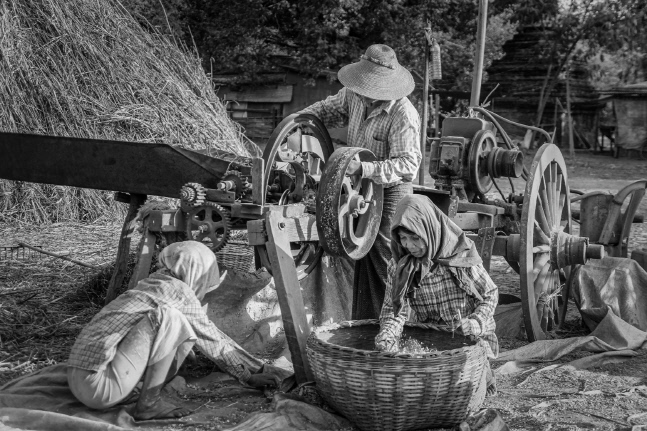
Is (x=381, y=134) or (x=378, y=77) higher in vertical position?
(x=378, y=77)

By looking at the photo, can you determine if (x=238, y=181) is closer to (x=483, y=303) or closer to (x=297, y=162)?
(x=297, y=162)

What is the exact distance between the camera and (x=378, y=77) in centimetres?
495

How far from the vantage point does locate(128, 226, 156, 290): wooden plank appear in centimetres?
466

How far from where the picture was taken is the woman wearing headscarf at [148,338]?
11.9 ft

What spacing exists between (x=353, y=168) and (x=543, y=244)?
1770mm

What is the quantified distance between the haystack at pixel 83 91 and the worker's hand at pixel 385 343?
5.57 meters

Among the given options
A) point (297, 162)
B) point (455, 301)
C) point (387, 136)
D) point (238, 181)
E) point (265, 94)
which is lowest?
point (455, 301)

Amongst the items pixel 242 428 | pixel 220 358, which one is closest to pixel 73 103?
pixel 220 358

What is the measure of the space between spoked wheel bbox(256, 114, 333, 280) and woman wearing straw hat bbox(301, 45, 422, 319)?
7.6 inches

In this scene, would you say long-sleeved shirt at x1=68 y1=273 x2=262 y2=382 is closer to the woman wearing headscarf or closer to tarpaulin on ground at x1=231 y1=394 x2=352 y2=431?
the woman wearing headscarf

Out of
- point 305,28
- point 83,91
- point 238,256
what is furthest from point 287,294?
point 305,28

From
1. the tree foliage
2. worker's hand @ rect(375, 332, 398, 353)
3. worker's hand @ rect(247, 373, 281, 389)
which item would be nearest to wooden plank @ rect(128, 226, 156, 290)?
worker's hand @ rect(247, 373, 281, 389)

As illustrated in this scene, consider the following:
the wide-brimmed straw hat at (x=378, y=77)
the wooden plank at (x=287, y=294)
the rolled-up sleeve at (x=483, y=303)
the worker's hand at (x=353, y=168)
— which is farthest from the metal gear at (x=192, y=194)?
the rolled-up sleeve at (x=483, y=303)

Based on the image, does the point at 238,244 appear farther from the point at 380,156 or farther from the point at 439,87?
the point at 439,87
